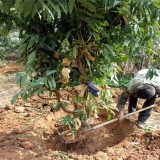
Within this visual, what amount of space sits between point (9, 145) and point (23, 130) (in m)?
0.43

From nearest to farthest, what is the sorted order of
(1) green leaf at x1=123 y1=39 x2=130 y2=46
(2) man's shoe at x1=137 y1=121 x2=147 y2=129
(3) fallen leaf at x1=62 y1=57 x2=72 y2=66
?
1. (1) green leaf at x1=123 y1=39 x2=130 y2=46
2. (3) fallen leaf at x1=62 y1=57 x2=72 y2=66
3. (2) man's shoe at x1=137 y1=121 x2=147 y2=129

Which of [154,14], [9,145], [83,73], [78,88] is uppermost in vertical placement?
[154,14]

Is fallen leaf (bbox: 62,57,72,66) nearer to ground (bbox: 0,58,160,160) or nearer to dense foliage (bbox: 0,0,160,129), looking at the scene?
dense foliage (bbox: 0,0,160,129)

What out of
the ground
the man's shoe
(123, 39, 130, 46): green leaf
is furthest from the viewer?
the man's shoe

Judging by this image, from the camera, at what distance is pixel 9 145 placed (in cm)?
215

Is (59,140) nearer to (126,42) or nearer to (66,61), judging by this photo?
(66,61)

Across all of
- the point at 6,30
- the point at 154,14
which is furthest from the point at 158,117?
the point at 6,30

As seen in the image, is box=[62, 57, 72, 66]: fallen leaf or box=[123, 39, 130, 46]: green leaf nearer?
box=[123, 39, 130, 46]: green leaf

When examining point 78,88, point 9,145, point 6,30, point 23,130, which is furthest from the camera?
point 23,130

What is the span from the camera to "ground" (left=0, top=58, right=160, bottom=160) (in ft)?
6.86

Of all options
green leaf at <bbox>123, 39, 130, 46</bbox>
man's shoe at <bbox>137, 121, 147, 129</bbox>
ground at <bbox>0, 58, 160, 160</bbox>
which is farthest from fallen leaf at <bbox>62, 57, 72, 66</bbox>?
man's shoe at <bbox>137, 121, 147, 129</bbox>

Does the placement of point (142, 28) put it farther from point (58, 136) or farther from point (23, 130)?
point (23, 130)

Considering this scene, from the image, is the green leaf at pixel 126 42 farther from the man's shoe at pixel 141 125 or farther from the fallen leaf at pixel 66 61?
the man's shoe at pixel 141 125

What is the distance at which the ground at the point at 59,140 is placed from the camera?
2092 millimetres
